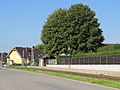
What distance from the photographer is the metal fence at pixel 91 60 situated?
5461 cm

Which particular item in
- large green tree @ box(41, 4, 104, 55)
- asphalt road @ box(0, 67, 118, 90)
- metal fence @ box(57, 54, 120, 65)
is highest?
→ large green tree @ box(41, 4, 104, 55)

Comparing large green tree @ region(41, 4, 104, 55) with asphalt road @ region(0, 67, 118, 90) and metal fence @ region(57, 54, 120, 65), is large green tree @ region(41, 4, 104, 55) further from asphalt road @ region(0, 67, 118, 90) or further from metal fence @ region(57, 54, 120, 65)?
asphalt road @ region(0, 67, 118, 90)

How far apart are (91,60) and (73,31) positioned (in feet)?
53.8

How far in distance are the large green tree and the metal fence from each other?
238 centimetres

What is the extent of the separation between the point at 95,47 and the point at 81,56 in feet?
34.7

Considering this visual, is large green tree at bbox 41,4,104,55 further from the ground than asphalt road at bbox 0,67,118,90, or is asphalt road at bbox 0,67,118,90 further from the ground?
large green tree at bbox 41,4,104,55

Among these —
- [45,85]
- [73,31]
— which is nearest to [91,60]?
[73,31]

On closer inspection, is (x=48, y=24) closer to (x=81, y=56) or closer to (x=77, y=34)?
(x=77, y=34)

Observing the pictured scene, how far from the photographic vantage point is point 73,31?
261 feet

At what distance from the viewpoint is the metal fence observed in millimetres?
54612

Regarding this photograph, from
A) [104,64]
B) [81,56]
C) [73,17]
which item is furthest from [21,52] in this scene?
[104,64]

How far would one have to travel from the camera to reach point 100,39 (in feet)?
269

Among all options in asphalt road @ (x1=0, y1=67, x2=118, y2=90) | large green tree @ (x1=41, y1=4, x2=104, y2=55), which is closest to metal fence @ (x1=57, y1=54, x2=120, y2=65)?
large green tree @ (x1=41, y1=4, x2=104, y2=55)

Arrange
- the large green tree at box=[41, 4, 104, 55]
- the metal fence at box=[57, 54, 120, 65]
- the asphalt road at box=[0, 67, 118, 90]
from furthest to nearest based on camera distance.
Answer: the large green tree at box=[41, 4, 104, 55], the metal fence at box=[57, 54, 120, 65], the asphalt road at box=[0, 67, 118, 90]
